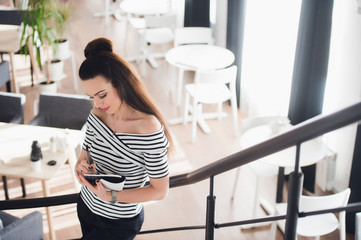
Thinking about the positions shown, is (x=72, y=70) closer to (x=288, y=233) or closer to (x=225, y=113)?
(x=225, y=113)

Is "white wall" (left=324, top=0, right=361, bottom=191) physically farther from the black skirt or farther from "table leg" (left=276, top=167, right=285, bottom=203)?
the black skirt

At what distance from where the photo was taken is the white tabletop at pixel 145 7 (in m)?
6.54

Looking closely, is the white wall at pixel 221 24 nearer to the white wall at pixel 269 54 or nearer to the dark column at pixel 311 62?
the white wall at pixel 269 54

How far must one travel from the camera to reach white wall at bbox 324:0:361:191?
380cm

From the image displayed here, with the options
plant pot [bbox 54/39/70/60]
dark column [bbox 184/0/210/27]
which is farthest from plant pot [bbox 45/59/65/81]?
dark column [bbox 184/0/210/27]

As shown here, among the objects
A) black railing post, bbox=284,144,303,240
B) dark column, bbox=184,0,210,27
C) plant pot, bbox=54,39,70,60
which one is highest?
black railing post, bbox=284,144,303,240

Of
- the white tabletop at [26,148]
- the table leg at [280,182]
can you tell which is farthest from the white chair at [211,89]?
the white tabletop at [26,148]

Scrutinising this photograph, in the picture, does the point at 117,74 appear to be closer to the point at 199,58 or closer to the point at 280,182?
the point at 280,182

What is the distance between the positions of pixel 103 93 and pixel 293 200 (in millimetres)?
857

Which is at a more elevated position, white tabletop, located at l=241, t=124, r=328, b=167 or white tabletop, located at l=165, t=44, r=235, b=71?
white tabletop, located at l=165, t=44, r=235, b=71

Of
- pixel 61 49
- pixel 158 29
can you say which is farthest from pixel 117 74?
pixel 158 29

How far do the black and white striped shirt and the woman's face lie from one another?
0.11 m

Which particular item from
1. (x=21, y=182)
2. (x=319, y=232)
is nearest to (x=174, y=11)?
(x=21, y=182)

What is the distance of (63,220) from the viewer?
406 cm
